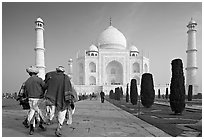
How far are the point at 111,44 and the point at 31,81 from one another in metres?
41.1

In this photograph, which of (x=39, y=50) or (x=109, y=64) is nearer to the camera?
(x=39, y=50)

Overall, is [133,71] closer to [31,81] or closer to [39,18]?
[39,18]

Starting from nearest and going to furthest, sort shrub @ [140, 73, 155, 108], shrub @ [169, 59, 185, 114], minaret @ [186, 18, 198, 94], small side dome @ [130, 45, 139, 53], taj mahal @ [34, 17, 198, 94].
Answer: shrub @ [169, 59, 185, 114] < shrub @ [140, 73, 155, 108] < minaret @ [186, 18, 198, 94] < taj mahal @ [34, 17, 198, 94] < small side dome @ [130, 45, 139, 53]

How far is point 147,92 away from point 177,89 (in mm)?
3027

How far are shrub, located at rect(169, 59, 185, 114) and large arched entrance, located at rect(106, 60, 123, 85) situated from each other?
35.5 metres

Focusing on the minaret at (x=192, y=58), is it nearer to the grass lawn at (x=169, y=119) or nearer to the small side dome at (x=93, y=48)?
the small side dome at (x=93, y=48)

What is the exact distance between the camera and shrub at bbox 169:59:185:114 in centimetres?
805

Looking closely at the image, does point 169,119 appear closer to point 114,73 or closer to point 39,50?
point 39,50

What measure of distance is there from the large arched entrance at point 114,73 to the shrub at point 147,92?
3268 cm

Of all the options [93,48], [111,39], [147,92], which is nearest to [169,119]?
[147,92]

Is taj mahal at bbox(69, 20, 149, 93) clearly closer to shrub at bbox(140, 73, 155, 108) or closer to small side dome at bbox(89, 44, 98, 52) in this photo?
small side dome at bbox(89, 44, 98, 52)

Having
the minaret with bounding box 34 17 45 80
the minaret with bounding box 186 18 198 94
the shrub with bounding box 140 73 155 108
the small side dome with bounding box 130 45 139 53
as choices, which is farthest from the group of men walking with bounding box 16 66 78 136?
the small side dome with bounding box 130 45 139 53

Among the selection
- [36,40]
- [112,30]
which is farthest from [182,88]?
[112,30]

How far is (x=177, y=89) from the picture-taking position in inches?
329
